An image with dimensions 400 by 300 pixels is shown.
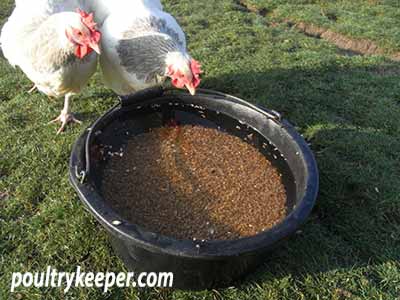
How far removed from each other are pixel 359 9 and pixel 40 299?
643 cm

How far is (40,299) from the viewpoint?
8.37 feet

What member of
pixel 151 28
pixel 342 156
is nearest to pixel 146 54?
pixel 151 28

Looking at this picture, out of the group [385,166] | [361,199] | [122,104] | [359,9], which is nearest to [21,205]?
[122,104]

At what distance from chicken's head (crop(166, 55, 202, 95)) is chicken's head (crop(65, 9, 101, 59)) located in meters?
0.54

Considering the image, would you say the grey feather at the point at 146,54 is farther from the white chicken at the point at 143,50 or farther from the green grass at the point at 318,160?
the green grass at the point at 318,160

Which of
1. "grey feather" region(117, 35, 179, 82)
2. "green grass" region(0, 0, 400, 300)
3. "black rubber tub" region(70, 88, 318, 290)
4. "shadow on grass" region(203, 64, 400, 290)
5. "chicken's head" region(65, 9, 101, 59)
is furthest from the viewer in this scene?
"grey feather" region(117, 35, 179, 82)

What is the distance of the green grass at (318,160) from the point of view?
8.87ft

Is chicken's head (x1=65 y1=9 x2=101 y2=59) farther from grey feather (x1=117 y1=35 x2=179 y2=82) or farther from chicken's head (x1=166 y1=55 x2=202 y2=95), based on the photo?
chicken's head (x1=166 y1=55 x2=202 y2=95)

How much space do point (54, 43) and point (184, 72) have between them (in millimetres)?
1049

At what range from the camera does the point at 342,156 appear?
11.9 ft

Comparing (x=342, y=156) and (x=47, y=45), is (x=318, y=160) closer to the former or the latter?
(x=342, y=156)

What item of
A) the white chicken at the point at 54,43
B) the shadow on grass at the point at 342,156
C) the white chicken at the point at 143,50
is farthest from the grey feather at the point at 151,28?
the shadow on grass at the point at 342,156

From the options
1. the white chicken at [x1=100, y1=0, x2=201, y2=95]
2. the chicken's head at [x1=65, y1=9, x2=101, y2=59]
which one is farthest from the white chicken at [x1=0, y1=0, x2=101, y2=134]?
the white chicken at [x1=100, y1=0, x2=201, y2=95]

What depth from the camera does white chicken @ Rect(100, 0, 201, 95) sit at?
304 cm
